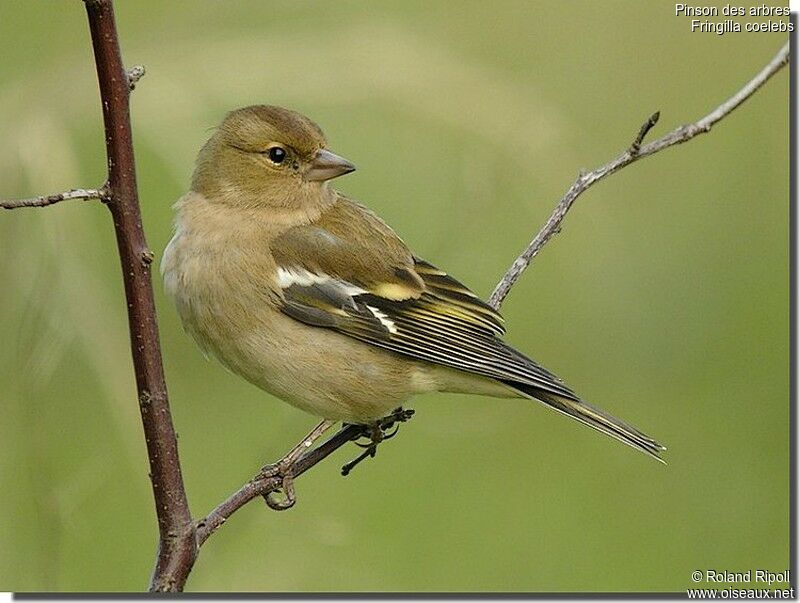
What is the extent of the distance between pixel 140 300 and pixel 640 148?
1.60 metres

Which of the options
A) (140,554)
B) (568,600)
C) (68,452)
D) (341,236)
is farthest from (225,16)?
(568,600)

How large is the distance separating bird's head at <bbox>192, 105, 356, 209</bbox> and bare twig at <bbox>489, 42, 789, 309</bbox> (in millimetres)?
719

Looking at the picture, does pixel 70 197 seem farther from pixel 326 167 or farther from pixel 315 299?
pixel 326 167

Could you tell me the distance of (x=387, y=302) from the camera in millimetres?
3992

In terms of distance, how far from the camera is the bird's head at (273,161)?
13.4 ft

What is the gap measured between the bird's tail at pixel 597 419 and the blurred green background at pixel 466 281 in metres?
0.54

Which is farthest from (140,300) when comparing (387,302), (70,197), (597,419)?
(597,419)

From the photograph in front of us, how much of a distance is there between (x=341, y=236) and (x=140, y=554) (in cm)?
142

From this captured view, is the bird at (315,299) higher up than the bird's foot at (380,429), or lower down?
higher up

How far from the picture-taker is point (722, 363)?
5.49 m

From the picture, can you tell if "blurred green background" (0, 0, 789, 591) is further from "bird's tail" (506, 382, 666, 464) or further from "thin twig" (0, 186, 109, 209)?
"thin twig" (0, 186, 109, 209)

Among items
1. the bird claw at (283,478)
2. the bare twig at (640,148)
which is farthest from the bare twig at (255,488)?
the bare twig at (640,148)

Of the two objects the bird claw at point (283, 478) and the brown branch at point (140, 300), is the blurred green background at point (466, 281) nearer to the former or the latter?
the bird claw at point (283, 478)

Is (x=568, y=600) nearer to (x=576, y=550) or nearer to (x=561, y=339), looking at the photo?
(x=576, y=550)
